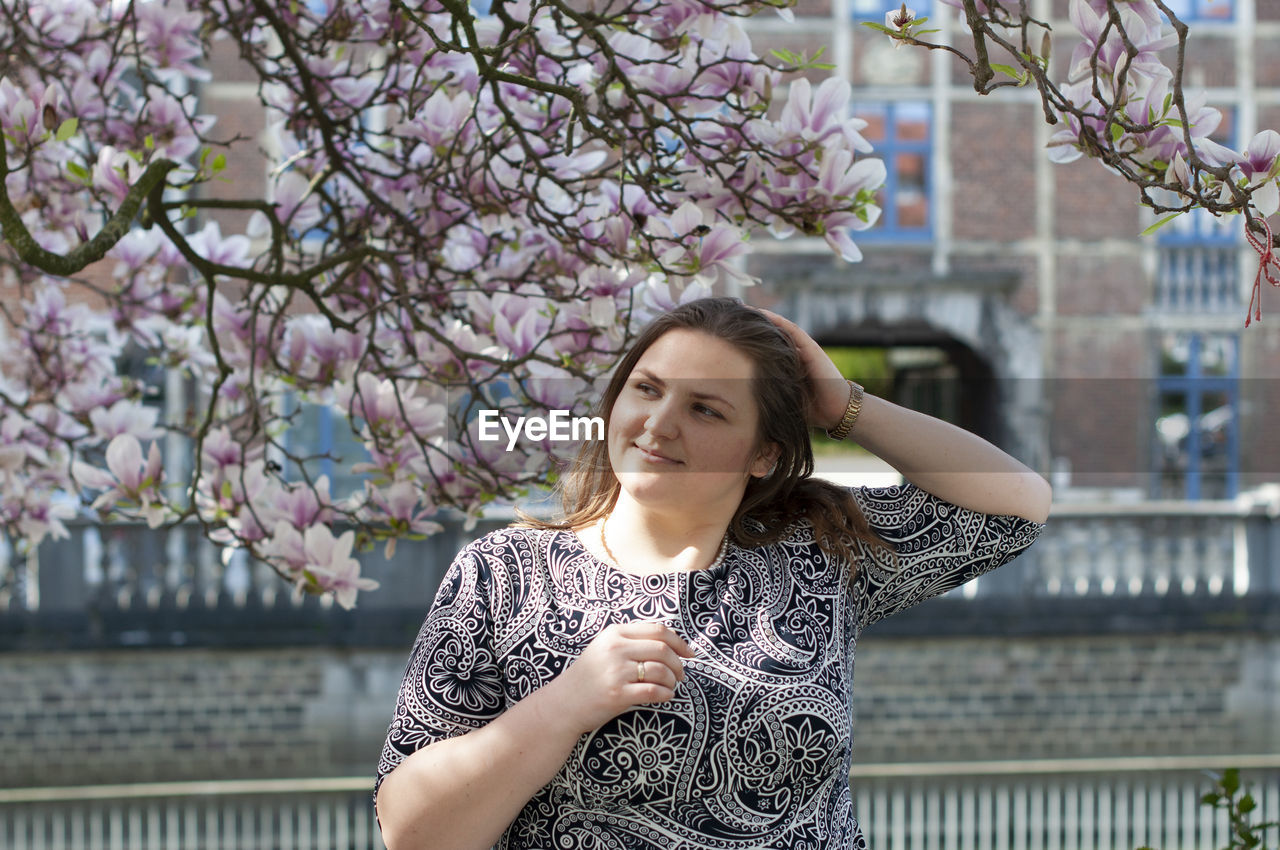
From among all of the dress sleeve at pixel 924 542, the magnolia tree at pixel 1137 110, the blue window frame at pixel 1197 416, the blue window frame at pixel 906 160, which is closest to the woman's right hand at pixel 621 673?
the dress sleeve at pixel 924 542

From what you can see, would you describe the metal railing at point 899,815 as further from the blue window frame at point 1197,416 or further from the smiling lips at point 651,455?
the blue window frame at point 1197,416

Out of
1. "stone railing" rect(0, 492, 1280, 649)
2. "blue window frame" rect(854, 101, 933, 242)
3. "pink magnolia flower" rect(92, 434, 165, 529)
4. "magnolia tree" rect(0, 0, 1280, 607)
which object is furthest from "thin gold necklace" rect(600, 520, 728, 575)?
"blue window frame" rect(854, 101, 933, 242)

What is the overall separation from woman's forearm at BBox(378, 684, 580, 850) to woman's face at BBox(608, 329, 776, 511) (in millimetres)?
260

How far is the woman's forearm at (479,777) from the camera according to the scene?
1.21 meters

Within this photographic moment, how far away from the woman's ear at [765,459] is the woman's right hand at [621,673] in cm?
28

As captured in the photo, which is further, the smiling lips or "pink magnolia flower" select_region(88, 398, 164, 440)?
"pink magnolia flower" select_region(88, 398, 164, 440)

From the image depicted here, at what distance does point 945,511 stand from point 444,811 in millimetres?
675

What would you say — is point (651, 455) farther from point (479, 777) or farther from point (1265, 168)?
point (1265, 168)

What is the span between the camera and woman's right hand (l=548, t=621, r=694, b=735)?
1.18 metres

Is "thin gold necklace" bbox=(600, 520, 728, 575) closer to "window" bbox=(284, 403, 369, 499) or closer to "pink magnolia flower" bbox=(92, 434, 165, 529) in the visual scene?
"pink magnolia flower" bbox=(92, 434, 165, 529)

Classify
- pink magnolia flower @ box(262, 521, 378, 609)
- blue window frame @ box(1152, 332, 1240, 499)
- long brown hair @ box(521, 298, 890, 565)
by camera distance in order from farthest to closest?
blue window frame @ box(1152, 332, 1240, 499) → pink magnolia flower @ box(262, 521, 378, 609) → long brown hair @ box(521, 298, 890, 565)

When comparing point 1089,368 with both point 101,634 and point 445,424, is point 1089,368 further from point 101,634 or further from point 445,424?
point 445,424

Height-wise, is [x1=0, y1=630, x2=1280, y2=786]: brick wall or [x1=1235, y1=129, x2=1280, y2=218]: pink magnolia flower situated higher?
[x1=1235, y1=129, x2=1280, y2=218]: pink magnolia flower

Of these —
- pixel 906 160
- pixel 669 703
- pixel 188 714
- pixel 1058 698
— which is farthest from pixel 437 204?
pixel 906 160
